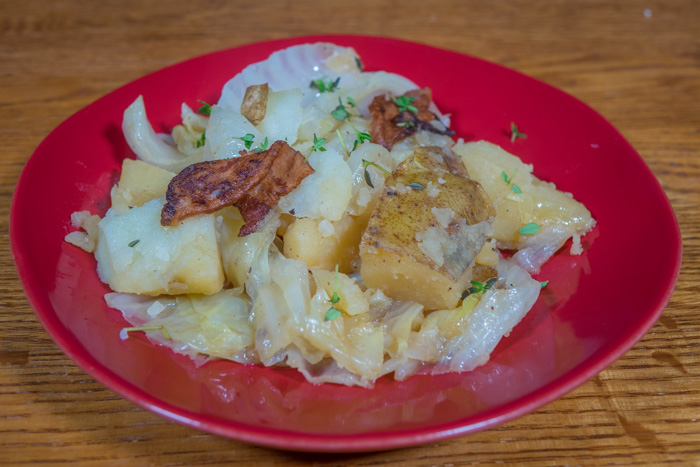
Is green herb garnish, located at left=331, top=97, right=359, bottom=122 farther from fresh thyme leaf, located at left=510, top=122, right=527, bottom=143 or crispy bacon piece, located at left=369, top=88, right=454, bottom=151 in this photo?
fresh thyme leaf, located at left=510, top=122, right=527, bottom=143

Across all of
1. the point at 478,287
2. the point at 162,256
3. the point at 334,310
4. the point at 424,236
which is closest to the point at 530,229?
the point at 478,287

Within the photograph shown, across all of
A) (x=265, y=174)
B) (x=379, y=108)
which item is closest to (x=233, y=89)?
(x=379, y=108)

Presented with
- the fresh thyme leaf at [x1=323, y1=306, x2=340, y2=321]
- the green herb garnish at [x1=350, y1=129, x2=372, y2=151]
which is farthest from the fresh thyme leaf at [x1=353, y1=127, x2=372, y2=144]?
the fresh thyme leaf at [x1=323, y1=306, x2=340, y2=321]

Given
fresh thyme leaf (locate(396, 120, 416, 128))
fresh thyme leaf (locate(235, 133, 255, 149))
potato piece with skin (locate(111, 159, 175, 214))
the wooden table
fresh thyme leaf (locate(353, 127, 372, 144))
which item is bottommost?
the wooden table

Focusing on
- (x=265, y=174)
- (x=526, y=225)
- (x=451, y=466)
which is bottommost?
(x=451, y=466)

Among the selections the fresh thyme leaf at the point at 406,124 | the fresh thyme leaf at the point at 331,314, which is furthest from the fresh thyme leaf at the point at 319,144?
the fresh thyme leaf at the point at 331,314

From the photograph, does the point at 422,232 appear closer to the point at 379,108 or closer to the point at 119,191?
the point at 379,108
